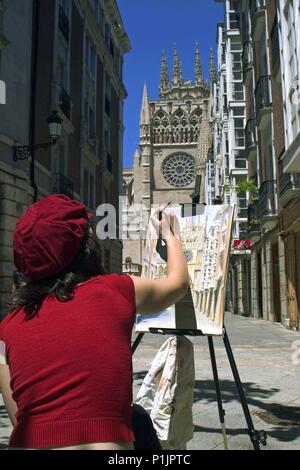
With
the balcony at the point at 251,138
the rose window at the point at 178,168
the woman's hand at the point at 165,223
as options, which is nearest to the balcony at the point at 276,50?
the balcony at the point at 251,138

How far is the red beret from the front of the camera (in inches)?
64.7

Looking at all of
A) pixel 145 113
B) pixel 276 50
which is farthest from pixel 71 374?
pixel 145 113

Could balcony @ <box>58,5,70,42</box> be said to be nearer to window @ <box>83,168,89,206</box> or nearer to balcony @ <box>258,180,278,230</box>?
window @ <box>83,168,89,206</box>

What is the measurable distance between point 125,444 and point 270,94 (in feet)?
60.3

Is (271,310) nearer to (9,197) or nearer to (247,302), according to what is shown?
(247,302)

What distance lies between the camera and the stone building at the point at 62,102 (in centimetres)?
1312

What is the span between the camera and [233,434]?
4477 mm

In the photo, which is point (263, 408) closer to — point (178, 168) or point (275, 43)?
point (275, 43)

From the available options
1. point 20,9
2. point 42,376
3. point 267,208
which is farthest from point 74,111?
point 42,376

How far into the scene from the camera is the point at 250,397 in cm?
601

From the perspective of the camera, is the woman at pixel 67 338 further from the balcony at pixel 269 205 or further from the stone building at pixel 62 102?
the balcony at pixel 269 205

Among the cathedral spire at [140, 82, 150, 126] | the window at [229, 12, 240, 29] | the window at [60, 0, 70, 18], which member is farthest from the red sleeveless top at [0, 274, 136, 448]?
the cathedral spire at [140, 82, 150, 126]

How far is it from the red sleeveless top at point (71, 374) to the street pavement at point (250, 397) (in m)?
2.82

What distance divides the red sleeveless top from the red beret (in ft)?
0.44
